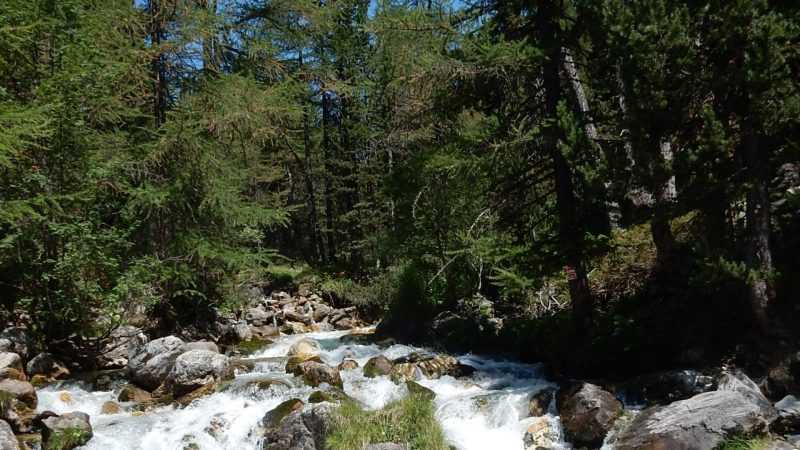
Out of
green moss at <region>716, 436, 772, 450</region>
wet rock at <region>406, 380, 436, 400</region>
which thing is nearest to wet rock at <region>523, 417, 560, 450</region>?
wet rock at <region>406, 380, 436, 400</region>

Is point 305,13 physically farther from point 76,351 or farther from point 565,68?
point 76,351

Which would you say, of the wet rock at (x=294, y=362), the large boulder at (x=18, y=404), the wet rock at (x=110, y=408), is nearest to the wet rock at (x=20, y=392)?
the large boulder at (x=18, y=404)

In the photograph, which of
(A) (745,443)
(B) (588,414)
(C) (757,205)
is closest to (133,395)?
(B) (588,414)

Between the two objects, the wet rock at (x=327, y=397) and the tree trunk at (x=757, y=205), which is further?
the wet rock at (x=327, y=397)

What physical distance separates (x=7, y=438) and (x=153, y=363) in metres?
→ 3.29

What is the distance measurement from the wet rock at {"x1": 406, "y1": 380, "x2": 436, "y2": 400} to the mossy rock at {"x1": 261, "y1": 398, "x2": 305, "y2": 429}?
1652 millimetres

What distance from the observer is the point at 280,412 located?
8.52m

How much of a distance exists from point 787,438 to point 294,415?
561 centimetres

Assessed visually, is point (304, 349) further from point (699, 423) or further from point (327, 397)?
point (699, 423)

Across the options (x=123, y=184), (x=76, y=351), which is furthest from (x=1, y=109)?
(x=76, y=351)

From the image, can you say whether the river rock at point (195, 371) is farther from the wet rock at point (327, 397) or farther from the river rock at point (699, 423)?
the river rock at point (699, 423)

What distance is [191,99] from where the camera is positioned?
14812 mm

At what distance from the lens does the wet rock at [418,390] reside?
351 inches

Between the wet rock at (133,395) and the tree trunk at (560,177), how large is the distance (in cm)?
696
